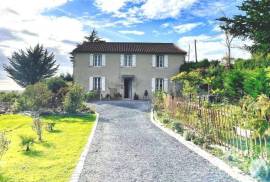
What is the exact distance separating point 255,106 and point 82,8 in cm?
1202

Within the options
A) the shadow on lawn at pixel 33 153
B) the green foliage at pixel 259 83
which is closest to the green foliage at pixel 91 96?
the green foliage at pixel 259 83

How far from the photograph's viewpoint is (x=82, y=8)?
58.4 feet

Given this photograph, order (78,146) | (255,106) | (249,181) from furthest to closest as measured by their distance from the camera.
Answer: (78,146), (255,106), (249,181)

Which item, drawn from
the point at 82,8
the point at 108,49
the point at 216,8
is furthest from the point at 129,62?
the point at 82,8

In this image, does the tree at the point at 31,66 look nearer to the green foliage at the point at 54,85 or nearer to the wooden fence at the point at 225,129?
the green foliage at the point at 54,85

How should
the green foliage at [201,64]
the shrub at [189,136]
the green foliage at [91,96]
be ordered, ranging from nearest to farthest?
the shrub at [189,136], the green foliage at [201,64], the green foliage at [91,96]

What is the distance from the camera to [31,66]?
52.1 meters

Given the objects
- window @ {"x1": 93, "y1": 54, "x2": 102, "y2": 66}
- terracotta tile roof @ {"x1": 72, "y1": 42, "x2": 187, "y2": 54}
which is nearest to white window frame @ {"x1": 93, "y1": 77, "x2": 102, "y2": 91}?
window @ {"x1": 93, "y1": 54, "x2": 102, "y2": 66}

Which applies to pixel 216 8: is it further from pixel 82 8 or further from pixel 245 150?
pixel 245 150

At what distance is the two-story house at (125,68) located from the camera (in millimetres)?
37094

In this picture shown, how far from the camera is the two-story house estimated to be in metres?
37.1

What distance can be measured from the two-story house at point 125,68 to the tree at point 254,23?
11.9 meters

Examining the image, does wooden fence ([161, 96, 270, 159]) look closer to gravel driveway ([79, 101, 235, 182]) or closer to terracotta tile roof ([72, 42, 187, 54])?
gravel driveway ([79, 101, 235, 182])

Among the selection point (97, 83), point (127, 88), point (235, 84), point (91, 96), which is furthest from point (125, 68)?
point (235, 84)
